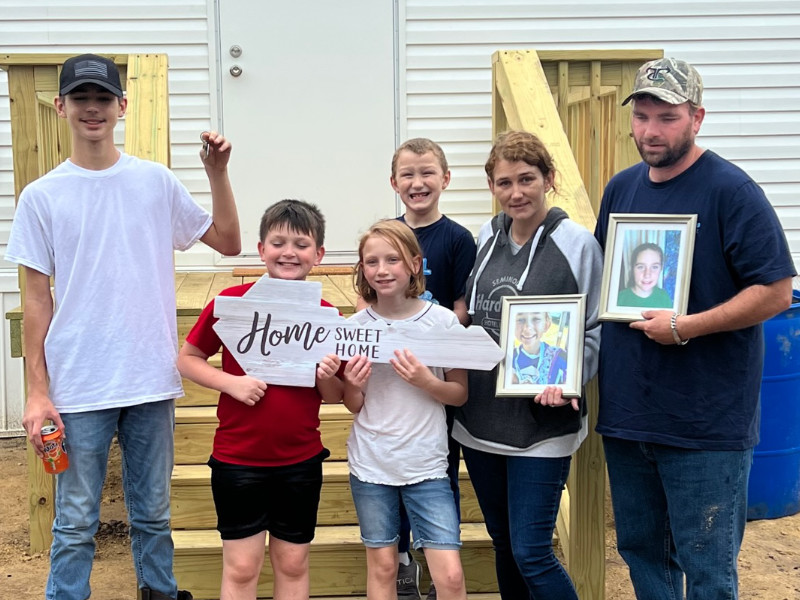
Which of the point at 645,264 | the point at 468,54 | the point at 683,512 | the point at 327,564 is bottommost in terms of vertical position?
the point at 327,564

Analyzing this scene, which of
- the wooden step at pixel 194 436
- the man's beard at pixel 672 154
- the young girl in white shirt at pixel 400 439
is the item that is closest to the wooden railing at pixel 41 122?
the wooden step at pixel 194 436

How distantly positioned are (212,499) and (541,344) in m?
1.70

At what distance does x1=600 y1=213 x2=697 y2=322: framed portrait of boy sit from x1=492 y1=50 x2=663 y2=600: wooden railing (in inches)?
24.8

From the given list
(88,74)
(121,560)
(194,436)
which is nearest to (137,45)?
(194,436)

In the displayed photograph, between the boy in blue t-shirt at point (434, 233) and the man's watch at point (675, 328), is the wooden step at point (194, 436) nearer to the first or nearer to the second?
the boy in blue t-shirt at point (434, 233)

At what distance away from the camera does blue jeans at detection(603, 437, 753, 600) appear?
93.5 inches

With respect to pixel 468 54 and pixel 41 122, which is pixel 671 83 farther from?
pixel 468 54

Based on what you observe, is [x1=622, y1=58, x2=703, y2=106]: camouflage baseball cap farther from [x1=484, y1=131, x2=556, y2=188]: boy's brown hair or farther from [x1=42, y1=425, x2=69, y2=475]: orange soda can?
[x1=42, y1=425, x2=69, y2=475]: orange soda can

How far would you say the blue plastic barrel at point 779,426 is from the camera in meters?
4.56

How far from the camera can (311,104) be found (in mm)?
5812

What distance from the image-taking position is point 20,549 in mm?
4332

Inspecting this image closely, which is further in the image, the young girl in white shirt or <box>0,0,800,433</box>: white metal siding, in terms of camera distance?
<box>0,0,800,433</box>: white metal siding

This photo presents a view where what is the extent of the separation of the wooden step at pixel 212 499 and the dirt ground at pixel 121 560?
20.3 inches

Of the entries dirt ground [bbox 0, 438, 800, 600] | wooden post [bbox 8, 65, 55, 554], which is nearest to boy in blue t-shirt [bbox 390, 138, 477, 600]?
dirt ground [bbox 0, 438, 800, 600]
